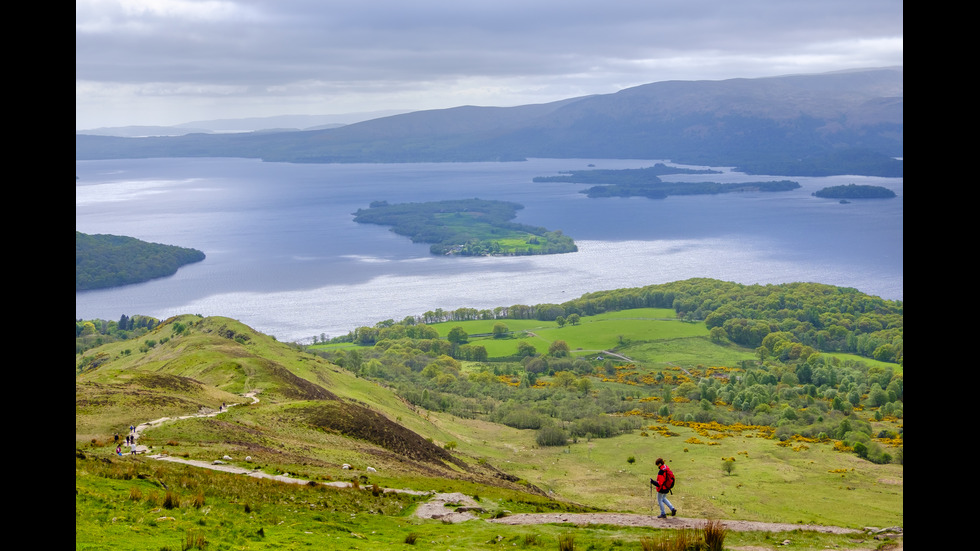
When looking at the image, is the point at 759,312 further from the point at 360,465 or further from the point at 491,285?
the point at 360,465

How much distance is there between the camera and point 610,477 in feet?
140

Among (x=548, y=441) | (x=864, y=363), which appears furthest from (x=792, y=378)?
(x=548, y=441)

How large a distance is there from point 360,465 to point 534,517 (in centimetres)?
1056

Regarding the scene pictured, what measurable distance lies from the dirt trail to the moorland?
16.2 inches

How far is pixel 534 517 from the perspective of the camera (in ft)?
59.9

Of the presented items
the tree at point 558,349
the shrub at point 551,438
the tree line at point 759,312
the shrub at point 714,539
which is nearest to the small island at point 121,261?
the tree line at point 759,312

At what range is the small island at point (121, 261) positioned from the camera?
162 metres

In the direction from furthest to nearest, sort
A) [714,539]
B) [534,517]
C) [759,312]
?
1. [759,312]
2. [534,517]
3. [714,539]

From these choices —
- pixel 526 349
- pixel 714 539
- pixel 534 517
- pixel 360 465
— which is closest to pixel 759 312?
pixel 526 349

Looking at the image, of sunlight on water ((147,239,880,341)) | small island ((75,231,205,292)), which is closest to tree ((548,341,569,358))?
sunlight on water ((147,239,880,341))

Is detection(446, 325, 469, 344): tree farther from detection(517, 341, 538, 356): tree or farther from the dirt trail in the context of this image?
the dirt trail

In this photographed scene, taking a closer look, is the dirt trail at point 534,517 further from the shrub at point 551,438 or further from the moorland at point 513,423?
the shrub at point 551,438
